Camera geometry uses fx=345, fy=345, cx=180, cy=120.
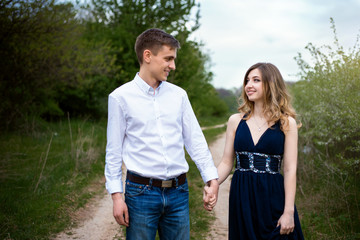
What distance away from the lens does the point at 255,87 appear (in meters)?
2.97

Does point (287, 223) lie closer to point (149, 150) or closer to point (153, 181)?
point (153, 181)

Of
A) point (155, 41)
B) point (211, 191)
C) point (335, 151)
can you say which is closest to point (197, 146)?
point (211, 191)

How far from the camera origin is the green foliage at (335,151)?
4871 mm

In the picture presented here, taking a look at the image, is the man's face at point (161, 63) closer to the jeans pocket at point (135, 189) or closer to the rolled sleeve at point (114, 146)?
the rolled sleeve at point (114, 146)

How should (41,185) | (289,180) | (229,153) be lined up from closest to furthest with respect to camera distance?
1. (289,180)
2. (229,153)
3. (41,185)

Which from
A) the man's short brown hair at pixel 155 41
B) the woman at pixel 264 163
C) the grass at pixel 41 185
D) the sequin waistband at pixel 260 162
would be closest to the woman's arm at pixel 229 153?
the woman at pixel 264 163

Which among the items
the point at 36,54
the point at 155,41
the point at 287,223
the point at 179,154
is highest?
the point at 36,54

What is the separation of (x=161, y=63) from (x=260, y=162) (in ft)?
3.84

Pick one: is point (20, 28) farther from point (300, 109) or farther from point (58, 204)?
point (300, 109)

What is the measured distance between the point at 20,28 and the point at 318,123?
810 centimetres

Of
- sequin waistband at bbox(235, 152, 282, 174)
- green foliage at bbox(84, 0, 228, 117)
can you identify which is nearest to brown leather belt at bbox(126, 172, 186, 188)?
sequin waistband at bbox(235, 152, 282, 174)

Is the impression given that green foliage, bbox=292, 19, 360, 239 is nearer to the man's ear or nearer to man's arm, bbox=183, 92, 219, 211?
man's arm, bbox=183, 92, 219, 211

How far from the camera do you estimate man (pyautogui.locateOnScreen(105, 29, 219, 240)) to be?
245 cm

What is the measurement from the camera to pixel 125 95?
8.29 feet
